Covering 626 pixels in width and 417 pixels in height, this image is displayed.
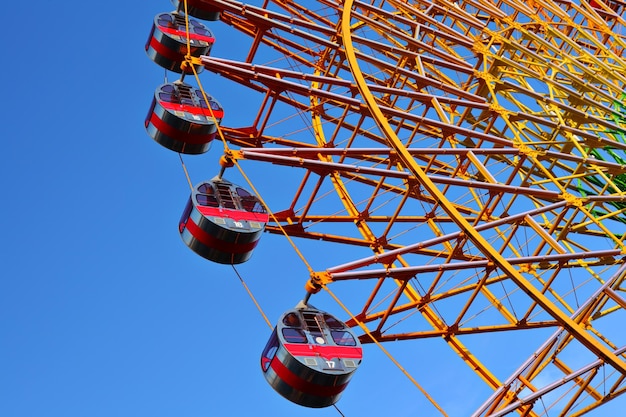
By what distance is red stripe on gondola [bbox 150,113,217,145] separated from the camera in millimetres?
24578

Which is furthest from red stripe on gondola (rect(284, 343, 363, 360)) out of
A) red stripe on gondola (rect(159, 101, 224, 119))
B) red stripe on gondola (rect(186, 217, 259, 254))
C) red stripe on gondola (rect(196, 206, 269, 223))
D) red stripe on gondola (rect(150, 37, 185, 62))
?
red stripe on gondola (rect(150, 37, 185, 62))

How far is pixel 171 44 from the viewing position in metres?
27.7

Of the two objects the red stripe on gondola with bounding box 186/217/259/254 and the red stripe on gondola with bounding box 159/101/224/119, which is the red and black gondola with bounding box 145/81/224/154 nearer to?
the red stripe on gondola with bounding box 159/101/224/119

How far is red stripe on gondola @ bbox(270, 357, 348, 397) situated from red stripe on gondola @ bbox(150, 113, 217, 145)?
834 cm

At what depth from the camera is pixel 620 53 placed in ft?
107

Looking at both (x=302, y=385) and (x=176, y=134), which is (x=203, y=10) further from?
(x=302, y=385)

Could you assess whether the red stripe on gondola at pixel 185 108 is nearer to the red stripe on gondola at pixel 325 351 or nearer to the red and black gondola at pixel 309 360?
the red and black gondola at pixel 309 360

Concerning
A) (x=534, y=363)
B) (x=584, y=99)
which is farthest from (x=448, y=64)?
(x=534, y=363)

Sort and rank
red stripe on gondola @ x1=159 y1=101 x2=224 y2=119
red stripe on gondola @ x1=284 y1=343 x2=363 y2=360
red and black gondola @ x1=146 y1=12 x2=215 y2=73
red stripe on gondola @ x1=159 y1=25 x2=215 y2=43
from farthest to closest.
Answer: red stripe on gondola @ x1=159 y1=25 x2=215 y2=43 < red and black gondola @ x1=146 y1=12 x2=215 y2=73 < red stripe on gondola @ x1=159 y1=101 x2=224 y2=119 < red stripe on gondola @ x1=284 y1=343 x2=363 y2=360

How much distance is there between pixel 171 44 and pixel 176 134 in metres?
4.21

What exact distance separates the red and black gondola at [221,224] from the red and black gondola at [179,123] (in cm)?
258

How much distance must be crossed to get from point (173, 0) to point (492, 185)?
46.0 feet

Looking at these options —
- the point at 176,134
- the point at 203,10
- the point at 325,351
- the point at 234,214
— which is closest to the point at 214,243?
the point at 234,214

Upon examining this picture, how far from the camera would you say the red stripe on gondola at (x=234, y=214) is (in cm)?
2164
